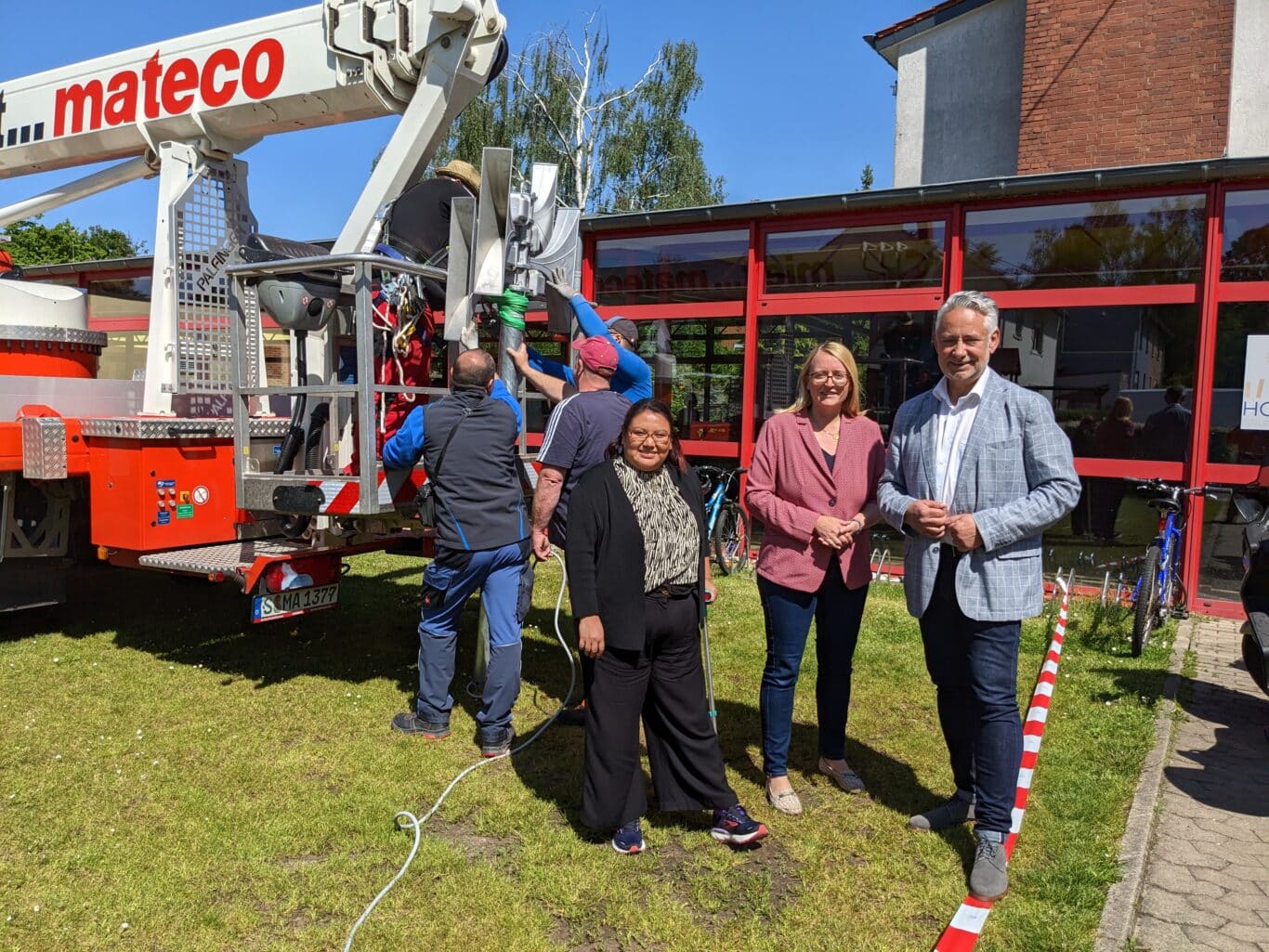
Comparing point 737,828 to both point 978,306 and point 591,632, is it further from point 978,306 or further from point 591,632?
point 978,306

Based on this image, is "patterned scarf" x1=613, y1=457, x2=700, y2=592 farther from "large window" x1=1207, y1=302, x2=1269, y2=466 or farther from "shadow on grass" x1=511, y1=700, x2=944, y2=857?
"large window" x1=1207, y1=302, x2=1269, y2=466

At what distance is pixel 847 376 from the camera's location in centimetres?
362

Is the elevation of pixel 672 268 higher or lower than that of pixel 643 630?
higher

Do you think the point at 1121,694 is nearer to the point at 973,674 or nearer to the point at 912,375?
the point at 973,674

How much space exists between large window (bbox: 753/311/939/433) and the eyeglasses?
5583mm

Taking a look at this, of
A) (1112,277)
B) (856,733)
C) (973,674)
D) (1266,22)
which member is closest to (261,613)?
(856,733)

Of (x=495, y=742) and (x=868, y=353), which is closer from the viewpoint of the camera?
(x=495, y=742)

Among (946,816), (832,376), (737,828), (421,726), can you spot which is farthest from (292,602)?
(946,816)

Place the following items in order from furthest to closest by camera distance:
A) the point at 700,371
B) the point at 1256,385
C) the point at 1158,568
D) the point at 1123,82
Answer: the point at 1123,82 → the point at 700,371 → the point at 1256,385 → the point at 1158,568

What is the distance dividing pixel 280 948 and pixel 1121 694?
4.71 m

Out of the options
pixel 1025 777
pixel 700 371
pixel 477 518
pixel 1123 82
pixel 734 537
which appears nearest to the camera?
pixel 1025 777

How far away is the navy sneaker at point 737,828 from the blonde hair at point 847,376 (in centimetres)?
162

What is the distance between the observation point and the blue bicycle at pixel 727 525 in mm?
9086

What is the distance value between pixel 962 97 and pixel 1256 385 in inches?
357
